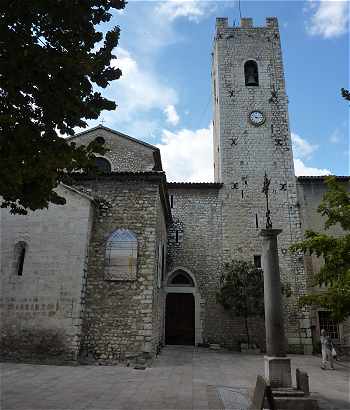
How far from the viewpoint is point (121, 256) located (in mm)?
12492

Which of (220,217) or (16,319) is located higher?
(220,217)

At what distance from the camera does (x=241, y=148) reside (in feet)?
67.9

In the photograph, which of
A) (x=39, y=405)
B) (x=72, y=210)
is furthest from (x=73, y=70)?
(x=72, y=210)

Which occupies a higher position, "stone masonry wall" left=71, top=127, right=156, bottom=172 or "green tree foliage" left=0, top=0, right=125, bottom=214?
"stone masonry wall" left=71, top=127, right=156, bottom=172

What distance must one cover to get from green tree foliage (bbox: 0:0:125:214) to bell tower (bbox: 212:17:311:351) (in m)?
14.5

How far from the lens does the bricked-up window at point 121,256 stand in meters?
12.3

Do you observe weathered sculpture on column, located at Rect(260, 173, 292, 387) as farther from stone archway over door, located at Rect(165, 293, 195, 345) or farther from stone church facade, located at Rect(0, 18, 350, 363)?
stone archway over door, located at Rect(165, 293, 195, 345)

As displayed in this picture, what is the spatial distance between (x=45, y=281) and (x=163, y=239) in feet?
20.8

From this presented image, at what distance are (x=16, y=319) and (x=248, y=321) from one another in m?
11.3

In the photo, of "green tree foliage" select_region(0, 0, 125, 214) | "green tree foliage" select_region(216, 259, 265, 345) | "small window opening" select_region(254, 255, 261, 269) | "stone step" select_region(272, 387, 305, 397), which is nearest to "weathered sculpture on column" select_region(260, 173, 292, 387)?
"stone step" select_region(272, 387, 305, 397)

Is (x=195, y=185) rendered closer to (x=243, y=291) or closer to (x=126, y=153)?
(x=126, y=153)

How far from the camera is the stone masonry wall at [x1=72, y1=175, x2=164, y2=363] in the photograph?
11.5 m

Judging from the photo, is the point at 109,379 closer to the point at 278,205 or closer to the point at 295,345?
the point at 295,345

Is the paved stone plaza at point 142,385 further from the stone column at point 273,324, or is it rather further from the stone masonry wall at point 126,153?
the stone masonry wall at point 126,153
